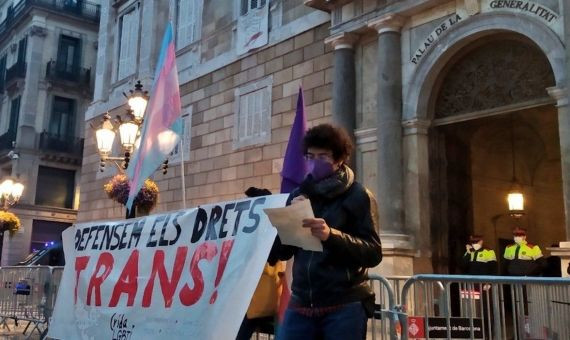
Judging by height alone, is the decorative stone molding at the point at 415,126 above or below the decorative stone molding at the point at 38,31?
below

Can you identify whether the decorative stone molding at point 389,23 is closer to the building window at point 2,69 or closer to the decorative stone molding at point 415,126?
the decorative stone molding at point 415,126

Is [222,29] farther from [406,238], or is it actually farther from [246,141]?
[406,238]

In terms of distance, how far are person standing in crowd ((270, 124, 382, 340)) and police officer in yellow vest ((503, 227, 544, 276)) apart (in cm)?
736

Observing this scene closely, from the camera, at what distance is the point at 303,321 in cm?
342

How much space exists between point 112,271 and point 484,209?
886 cm

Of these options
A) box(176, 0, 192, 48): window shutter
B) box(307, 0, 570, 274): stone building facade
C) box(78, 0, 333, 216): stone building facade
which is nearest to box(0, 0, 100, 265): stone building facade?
box(78, 0, 333, 216): stone building facade

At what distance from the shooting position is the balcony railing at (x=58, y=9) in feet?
112

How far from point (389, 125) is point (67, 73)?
2755 cm

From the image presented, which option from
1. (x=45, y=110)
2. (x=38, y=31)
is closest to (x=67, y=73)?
(x=45, y=110)

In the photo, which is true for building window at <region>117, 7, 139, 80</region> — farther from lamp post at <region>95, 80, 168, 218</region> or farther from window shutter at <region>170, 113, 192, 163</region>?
lamp post at <region>95, 80, 168, 218</region>

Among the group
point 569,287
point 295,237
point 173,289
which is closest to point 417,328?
point 569,287

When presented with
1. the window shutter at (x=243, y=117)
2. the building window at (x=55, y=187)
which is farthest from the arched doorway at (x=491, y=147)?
the building window at (x=55, y=187)

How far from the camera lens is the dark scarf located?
11.3 ft

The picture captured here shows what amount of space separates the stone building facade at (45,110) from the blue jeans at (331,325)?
102ft
